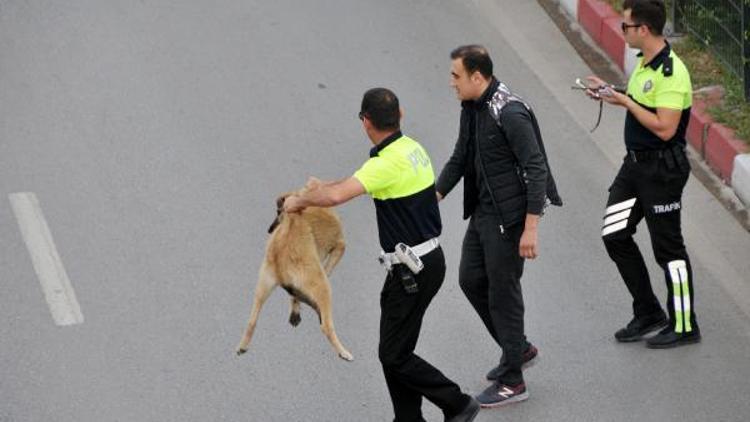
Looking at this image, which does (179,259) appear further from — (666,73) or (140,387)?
(666,73)

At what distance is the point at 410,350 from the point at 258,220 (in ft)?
8.88

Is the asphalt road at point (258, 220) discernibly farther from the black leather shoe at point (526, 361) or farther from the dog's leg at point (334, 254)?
the dog's leg at point (334, 254)

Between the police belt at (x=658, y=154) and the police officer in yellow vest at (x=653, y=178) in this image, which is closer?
the police officer in yellow vest at (x=653, y=178)

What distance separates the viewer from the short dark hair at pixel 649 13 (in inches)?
288

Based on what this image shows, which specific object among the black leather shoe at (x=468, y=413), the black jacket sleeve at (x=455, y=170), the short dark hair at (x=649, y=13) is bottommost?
the black leather shoe at (x=468, y=413)

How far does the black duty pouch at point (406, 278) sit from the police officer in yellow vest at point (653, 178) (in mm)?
1579

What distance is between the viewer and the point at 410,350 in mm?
6785

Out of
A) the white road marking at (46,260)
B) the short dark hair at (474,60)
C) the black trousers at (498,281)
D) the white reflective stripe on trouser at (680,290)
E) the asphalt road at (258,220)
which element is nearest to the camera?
the short dark hair at (474,60)

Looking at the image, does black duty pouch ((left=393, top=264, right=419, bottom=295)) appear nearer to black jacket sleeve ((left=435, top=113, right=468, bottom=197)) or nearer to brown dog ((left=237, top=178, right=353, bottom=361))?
brown dog ((left=237, top=178, right=353, bottom=361))

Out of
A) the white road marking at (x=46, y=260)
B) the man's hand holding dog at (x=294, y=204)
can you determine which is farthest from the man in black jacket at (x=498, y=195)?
the white road marking at (x=46, y=260)

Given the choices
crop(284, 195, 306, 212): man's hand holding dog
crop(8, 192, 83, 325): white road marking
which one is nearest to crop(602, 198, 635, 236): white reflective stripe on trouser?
crop(284, 195, 306, 212): man's hand holding dog

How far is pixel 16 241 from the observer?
898cm

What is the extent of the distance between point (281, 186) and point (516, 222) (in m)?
2.95

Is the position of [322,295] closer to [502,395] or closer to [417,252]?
[417,252]
